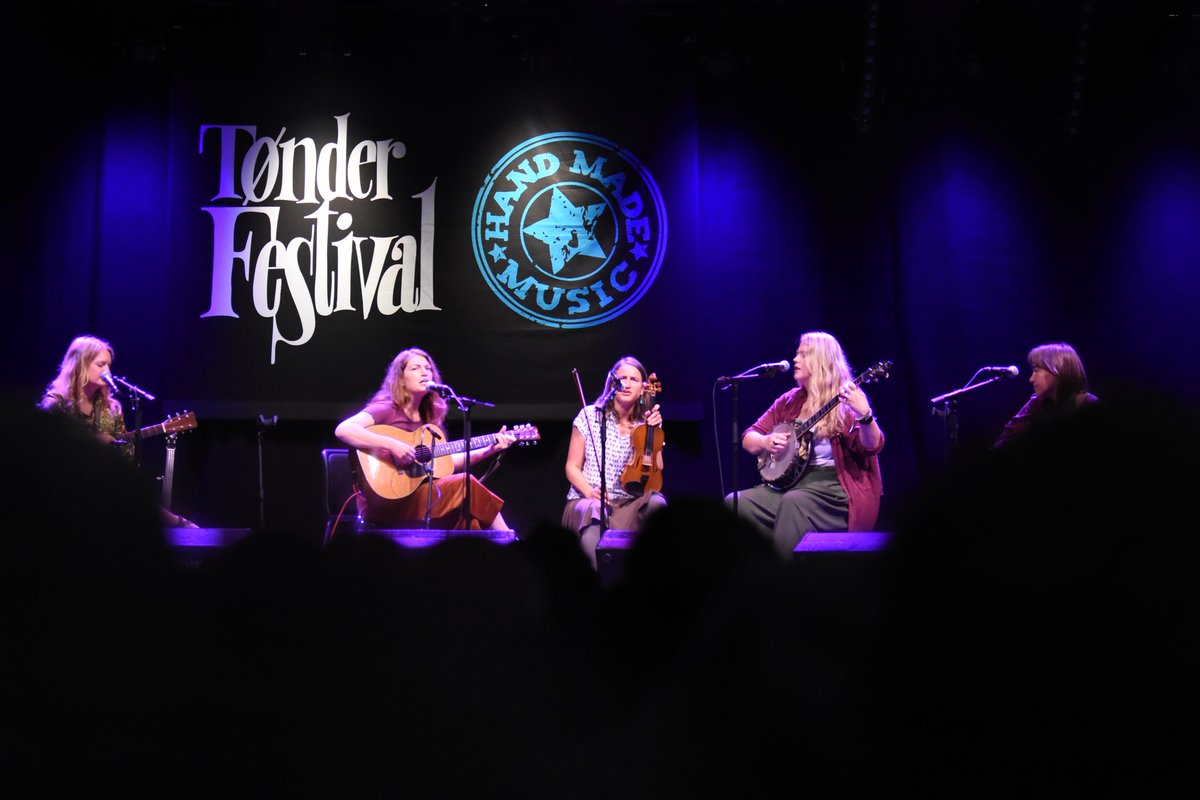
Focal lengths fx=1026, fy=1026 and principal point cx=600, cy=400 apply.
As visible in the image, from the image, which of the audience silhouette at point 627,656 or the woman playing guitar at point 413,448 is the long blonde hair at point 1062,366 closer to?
the woman playing guitar at point 413,448

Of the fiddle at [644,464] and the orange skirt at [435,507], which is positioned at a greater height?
the fiddle at [644,464]

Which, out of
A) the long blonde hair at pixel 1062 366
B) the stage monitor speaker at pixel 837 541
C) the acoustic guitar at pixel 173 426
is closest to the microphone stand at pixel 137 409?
the acoustic guitar at pixel 173 426

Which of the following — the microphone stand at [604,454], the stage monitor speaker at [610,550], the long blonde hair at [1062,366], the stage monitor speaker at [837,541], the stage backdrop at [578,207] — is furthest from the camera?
the stage backdrop at [578,207]

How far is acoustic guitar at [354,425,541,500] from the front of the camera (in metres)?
5.47

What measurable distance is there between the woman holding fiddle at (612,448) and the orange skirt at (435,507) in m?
0.50

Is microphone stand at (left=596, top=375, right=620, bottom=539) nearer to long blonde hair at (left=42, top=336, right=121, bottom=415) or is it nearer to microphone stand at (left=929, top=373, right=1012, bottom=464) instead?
microphone stand at (left=929, top=373, right=1012, bottom=464)

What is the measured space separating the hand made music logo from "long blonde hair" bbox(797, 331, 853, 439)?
1.40m

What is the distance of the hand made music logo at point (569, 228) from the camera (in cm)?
664

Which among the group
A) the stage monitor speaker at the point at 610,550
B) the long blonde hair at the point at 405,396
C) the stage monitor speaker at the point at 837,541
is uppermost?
the long blonde hair at the point at 405,396

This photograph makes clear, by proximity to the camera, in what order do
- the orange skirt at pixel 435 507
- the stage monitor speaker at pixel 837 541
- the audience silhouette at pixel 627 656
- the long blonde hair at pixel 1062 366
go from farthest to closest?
the long blonde hair at pixel 1062 366
the orange skirt at pixel 435 507
the stage monitor speaker at pixel 837 541
the audience silhouette at pixel 627 656

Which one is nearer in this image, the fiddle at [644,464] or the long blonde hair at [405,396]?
the fiddle at [644,464]

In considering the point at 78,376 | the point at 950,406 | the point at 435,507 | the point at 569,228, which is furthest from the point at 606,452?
the point at 78,376

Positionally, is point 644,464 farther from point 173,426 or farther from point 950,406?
point 173,426

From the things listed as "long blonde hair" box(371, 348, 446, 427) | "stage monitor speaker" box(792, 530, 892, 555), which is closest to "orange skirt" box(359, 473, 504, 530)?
"long blonde hair" box(371, 348, 446, 427)
